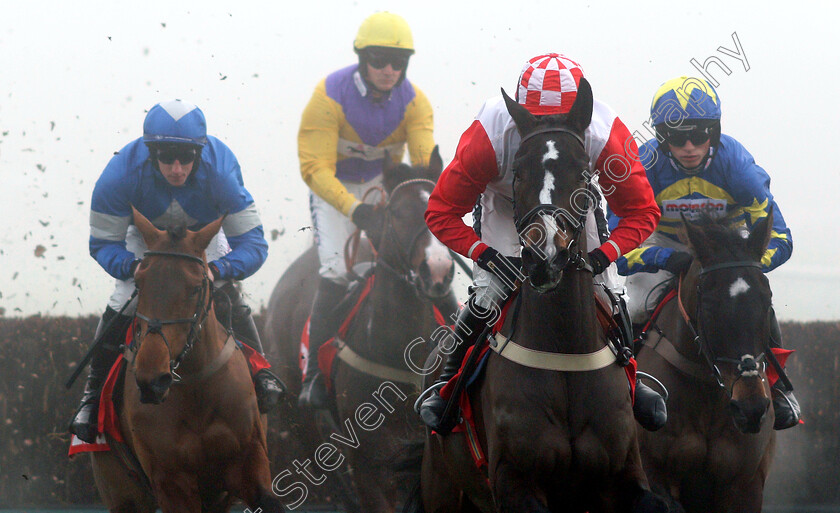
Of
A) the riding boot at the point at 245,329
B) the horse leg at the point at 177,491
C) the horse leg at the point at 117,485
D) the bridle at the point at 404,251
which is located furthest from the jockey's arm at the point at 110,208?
the bridle at the point at 404,251

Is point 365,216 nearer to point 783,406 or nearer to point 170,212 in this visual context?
point 170,212

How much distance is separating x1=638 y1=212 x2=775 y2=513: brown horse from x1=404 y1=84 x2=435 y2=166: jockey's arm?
106 inches

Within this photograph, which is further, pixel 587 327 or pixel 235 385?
pixel 235 385

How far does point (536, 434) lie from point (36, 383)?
5429 mm

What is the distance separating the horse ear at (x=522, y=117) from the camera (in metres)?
3.32

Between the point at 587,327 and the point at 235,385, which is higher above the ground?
the point at 587,327

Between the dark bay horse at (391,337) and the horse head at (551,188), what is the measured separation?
7.36 ft

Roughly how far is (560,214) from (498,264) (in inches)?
18.1

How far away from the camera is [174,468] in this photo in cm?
450

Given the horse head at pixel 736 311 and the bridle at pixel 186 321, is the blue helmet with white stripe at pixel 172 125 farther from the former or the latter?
the horse head at pixel 736 311

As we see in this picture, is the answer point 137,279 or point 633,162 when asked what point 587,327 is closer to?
point 633,162

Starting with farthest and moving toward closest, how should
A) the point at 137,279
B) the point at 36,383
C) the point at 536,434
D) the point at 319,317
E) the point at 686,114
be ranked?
the point at 36,383, the point at 319,317, the point at 686,114, the point at 137,279, the point at 536,434

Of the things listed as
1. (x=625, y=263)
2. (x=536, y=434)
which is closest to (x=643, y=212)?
(x=536, y=434)

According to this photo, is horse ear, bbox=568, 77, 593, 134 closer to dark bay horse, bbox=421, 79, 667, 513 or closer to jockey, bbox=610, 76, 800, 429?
dark bay horse, bbox=421, 79, 667, 513
